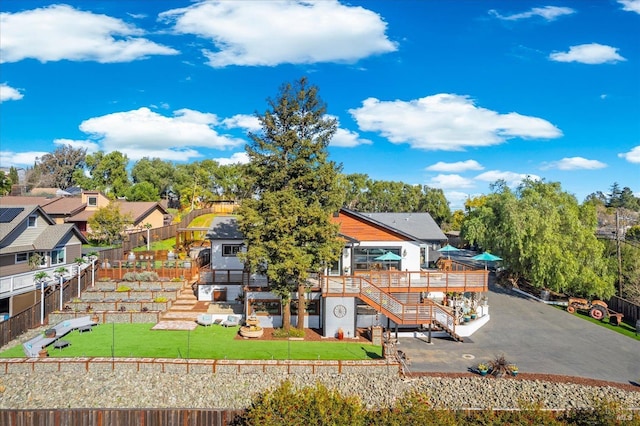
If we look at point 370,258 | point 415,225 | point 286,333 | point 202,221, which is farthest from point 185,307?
point 202,221

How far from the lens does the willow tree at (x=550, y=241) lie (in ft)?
94.4

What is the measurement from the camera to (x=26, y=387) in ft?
53.4

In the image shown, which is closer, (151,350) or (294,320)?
(151,350)

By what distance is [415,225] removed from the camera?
3528 centimetres

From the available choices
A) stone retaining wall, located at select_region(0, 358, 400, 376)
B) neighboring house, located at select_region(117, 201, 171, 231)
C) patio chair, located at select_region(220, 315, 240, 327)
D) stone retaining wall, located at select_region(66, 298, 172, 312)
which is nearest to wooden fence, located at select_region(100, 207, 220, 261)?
neighboring house, located at select_region(117, 201, 171, 231)

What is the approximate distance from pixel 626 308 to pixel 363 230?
1709 cm

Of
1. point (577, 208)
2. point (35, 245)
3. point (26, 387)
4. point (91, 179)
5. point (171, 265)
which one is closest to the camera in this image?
point (26, 387)

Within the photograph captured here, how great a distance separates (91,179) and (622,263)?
8231cm

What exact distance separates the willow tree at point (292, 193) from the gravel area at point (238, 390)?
5106 mm

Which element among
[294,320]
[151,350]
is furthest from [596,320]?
[151,350]

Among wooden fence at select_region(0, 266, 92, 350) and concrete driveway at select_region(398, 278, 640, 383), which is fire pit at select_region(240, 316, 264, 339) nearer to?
concrete driveway at select_region(398, 278, 640, 383)

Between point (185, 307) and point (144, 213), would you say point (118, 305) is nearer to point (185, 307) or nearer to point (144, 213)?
point (185, 307)

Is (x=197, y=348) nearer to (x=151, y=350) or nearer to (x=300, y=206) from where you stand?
(x=151, y=350)

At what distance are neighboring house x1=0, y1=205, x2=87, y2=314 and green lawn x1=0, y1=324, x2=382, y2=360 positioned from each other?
18.4 ft
